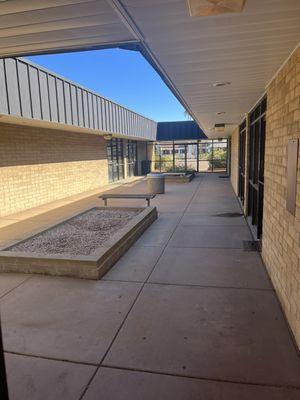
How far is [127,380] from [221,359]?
79 centimetres

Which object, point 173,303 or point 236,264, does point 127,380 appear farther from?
point 236,264

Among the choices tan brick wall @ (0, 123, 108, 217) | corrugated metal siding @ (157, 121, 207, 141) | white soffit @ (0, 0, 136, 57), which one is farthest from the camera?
corrugated metal siding @ (157, 121, 207, 141)

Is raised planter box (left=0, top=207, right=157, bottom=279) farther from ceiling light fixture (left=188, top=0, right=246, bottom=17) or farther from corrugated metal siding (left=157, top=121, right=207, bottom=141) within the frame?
corrugated metal siding (left=157, top=121, right=207, bottom=141)

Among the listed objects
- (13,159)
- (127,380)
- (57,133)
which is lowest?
(127,380)

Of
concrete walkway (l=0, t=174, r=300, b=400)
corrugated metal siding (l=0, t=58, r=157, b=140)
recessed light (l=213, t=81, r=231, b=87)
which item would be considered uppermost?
corrugated metal siding (l=0, t=58, r=157, b=140)

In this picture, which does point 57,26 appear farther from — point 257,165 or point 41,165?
point 41,165

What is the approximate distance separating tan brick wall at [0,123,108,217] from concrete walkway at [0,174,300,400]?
16.9ft

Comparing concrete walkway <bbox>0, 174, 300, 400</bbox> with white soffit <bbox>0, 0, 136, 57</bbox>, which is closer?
white soffit <bbox>0, 0, 136, 57</bbox>

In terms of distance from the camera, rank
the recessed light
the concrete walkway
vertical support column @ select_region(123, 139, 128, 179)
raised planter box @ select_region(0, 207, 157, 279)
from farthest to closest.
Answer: vertical support column @ select_region(123, 139, 128, 179) < the recessed light < raised planter box @ select_region(0, 207, 157, 279) < the concrete walkway

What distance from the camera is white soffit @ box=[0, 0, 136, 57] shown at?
1962mm

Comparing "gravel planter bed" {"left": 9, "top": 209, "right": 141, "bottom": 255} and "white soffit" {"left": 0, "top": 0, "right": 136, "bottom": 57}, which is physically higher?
"white soffit" {"left": 0, "top": 0, "right": 136, "bottom": 57}

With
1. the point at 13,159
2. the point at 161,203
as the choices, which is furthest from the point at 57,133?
the point at 161,203

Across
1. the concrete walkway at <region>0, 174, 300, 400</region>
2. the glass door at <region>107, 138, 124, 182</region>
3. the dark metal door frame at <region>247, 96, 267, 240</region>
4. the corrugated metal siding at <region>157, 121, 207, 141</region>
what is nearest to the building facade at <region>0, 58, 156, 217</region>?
the glass door at <region>107, 138, 124, 182</region>

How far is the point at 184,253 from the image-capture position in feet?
16.8
